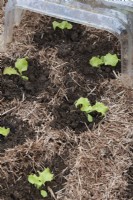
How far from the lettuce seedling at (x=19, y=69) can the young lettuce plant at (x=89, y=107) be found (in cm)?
43

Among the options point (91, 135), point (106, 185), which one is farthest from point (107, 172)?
point (91, 135)

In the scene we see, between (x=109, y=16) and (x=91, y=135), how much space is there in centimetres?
76

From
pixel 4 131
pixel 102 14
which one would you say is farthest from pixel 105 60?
pixel 4 131

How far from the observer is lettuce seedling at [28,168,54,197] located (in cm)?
265

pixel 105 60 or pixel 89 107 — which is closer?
pixel 89 107

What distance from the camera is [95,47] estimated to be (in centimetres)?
331

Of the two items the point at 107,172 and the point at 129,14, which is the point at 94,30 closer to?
the point at 129,14

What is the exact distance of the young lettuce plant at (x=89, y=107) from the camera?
2938mm

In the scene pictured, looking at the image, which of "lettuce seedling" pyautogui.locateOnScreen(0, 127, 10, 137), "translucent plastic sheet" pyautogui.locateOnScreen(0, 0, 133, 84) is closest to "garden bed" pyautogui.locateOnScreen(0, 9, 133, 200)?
"lettuce seedling" pyautogui.locateOnScreen(0, 127, 10, 137)

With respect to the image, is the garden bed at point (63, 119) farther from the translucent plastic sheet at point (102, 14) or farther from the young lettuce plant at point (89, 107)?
the translucent plastic sheet at point (102, 14)

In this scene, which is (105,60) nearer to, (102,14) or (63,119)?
(102,14)

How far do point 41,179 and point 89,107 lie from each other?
0.56 metres

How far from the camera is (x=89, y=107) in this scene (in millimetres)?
2939

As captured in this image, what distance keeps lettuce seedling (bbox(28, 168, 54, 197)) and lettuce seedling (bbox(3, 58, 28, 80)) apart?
73cm
